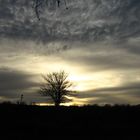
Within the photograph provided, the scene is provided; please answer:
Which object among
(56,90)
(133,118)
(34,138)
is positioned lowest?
(34,138)

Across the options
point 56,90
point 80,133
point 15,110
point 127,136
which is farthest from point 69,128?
point 56,90

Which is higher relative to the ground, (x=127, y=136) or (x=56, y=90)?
(x=56, y=90)

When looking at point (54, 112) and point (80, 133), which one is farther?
point (54, 112)

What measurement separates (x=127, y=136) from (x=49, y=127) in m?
3.18

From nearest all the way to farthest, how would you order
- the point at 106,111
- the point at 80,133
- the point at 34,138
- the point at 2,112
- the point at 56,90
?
the point at 34,138 → the point at 80,133 → the point at 2,112 → the point at 106,111 → the point at 56,90

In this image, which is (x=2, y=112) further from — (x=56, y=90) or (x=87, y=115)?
(x=56, y=90)

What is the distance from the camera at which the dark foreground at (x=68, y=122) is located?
12070 millimetres

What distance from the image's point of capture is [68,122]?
1353cm

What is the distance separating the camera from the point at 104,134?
12242mm

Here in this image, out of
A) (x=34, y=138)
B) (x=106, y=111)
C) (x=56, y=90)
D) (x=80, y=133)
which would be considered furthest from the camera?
(x=56, y=90)

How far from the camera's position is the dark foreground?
1207 cm

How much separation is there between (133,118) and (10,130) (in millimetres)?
5939

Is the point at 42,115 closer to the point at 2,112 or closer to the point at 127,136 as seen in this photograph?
the point at 2,112

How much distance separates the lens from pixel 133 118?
14.6 meters
